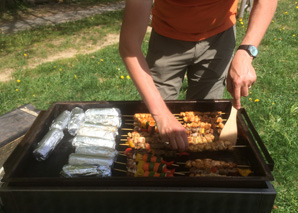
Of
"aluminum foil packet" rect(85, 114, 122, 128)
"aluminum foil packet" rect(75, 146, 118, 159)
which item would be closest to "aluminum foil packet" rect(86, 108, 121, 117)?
"aluminum foil packet" rect(85, 114, 122, 128)

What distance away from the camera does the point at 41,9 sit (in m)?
9.80

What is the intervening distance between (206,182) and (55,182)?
927 millimetres

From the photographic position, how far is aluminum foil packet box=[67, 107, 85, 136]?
2393 mm

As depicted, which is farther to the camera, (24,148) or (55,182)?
(24,148)

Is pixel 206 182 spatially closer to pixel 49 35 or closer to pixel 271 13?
pixel 271 13

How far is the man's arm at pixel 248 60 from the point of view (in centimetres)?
185

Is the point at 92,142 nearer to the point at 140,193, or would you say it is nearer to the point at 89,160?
the point at 89,160

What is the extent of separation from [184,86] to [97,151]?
9.85ft

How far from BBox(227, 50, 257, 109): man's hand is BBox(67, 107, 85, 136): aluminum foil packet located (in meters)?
1.27

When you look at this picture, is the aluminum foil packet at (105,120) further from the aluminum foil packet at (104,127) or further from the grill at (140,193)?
the grill at (140,193)

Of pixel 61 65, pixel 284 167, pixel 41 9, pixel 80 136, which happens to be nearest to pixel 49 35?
pixel 61 65

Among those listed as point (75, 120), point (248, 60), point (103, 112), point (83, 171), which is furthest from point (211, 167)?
point (75, 120)

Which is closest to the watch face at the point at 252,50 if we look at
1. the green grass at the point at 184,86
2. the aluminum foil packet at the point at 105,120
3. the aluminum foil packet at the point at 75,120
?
the aluminum foil packet at the point at 105,120

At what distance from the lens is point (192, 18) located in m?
2.35
